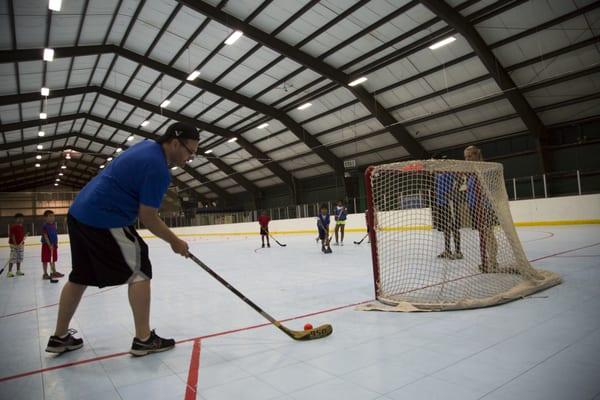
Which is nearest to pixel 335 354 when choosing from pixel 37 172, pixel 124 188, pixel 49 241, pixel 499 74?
pixel 124 188

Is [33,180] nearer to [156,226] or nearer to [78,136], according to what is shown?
[78,136]

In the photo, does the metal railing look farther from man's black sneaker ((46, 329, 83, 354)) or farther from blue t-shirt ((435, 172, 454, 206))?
man's black sneaker ((46, 329, 83, 354))

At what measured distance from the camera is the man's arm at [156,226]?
220cm

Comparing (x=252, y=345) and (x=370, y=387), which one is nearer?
(x=370, y=387)

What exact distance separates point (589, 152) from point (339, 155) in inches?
523

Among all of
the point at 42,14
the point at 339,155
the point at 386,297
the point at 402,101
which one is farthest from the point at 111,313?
the point at 339,155

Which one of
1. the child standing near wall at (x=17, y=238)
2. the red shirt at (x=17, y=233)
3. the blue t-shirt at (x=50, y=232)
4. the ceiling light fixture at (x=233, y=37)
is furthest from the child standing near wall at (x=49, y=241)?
the ceiling light fixture at (x=233, y=37)

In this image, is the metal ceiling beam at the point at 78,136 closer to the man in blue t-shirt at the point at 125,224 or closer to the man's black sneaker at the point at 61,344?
the man's black sneaker at the point at 61,344

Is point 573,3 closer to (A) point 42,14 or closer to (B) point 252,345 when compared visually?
(B) point 252,345

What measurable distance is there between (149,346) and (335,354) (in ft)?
3.94

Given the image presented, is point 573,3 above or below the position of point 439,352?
above

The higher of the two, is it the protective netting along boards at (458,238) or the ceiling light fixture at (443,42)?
the ceiling light fixture at (443,42)

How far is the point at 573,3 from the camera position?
39.5 feet

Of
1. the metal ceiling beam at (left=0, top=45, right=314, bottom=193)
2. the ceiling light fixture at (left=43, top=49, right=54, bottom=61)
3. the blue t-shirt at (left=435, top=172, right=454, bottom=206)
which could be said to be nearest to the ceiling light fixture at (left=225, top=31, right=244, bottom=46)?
the metal ceiling beam at (left=0, top=45, right=314, bottom=193)
